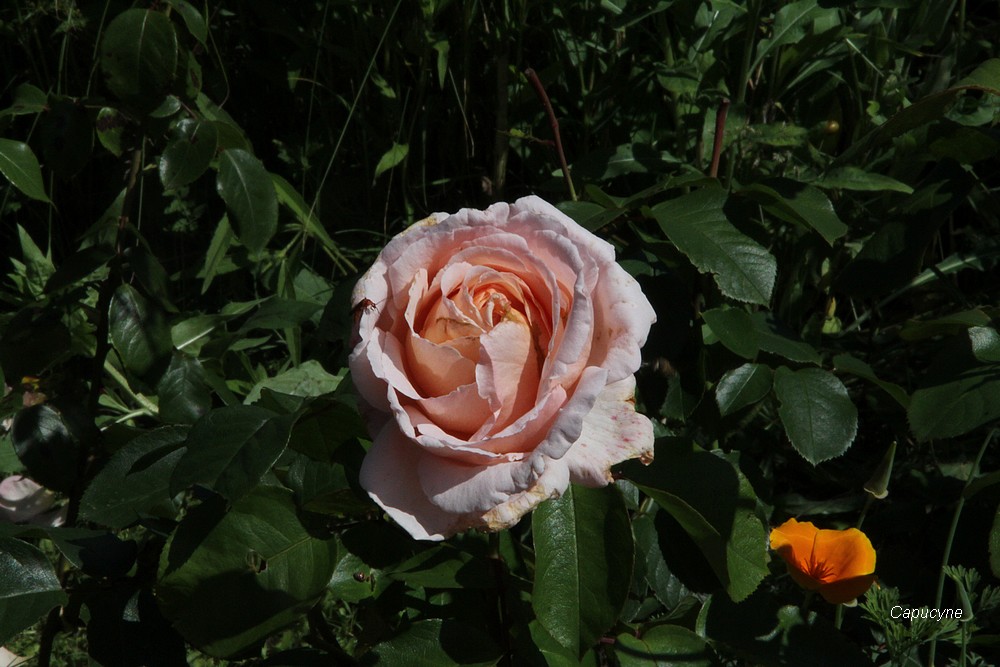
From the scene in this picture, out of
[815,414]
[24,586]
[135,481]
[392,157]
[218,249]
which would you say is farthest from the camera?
[392,157]

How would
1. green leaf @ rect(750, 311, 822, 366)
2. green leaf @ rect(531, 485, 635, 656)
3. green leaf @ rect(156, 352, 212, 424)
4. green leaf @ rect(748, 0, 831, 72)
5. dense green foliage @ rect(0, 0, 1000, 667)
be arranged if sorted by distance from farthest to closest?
green leaf @ rect(748, 0, 831, 72), green leaf @ rect(156, 352, 212, 424), green leaf @ rect(750, 311, 822, 366), dense green foliage @ rect(0, 0, 1000, 667), green leaf @ rect(531, 485, 635, 656)

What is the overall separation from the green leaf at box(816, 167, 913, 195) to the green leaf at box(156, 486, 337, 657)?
87 cm

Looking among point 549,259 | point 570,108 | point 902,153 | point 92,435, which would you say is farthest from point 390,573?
point 570,108

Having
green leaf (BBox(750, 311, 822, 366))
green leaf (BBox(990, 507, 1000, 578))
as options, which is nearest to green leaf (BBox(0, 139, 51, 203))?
green leaf (BBox(750, 311, 822, 366))

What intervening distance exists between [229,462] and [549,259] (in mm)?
328

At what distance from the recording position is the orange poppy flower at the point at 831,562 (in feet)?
3.59

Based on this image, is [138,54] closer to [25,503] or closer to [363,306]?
[363,306]

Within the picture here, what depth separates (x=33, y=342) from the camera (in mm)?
1266

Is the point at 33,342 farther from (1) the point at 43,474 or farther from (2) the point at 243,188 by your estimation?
(2) the point at 243,188

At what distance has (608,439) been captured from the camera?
79cm

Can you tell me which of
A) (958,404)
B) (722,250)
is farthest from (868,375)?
(722,250)

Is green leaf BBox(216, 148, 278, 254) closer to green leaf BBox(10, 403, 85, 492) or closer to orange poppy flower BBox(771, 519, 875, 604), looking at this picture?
green leaf BBox(10, 403, 85, 492)

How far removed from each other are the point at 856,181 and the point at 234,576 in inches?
38.6

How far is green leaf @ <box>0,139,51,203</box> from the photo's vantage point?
114cm
